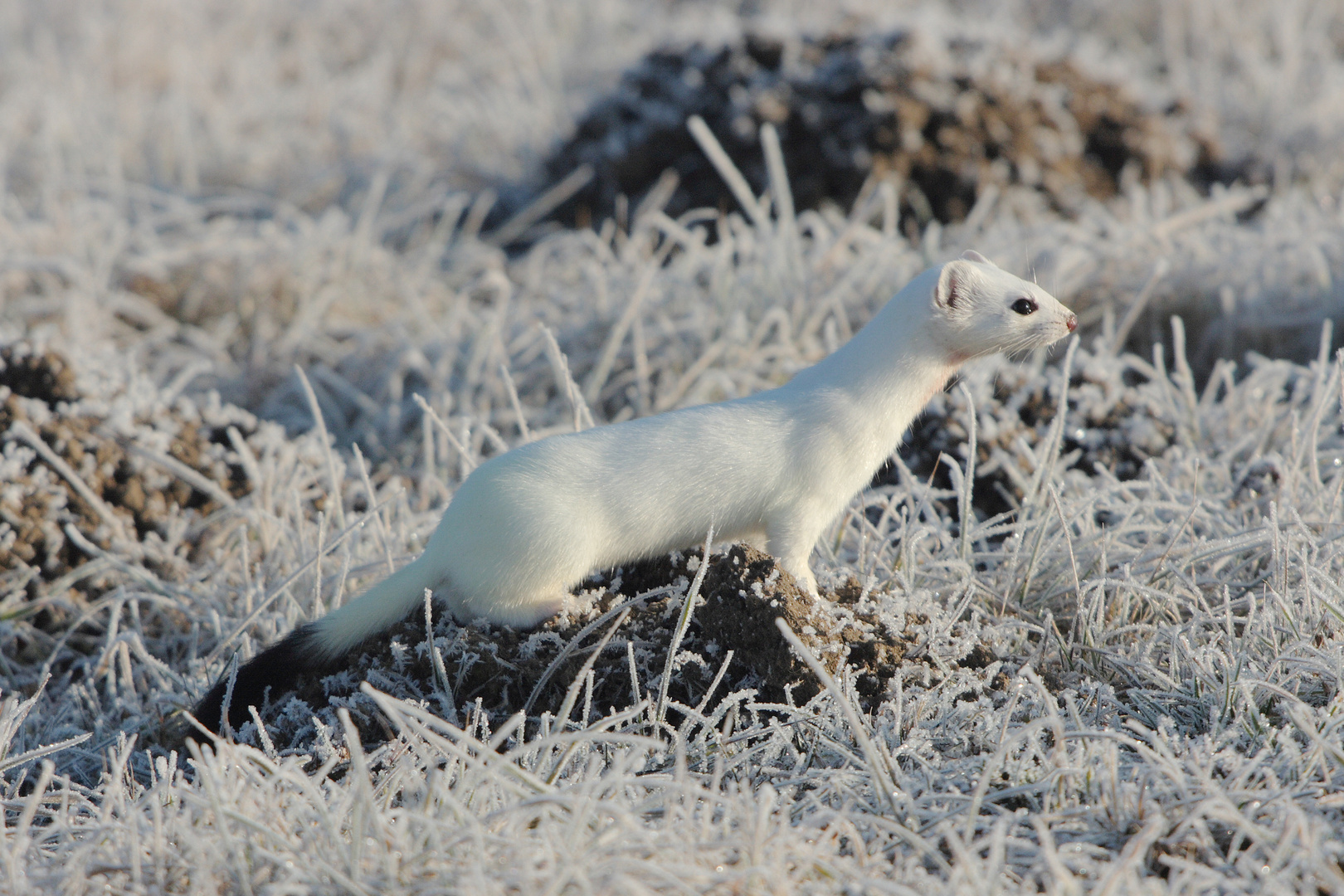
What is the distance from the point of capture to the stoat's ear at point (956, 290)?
195cm

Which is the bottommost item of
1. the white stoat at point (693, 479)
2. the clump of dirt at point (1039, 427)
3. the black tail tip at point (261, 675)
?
the clump of dirt at point (1039, 427)

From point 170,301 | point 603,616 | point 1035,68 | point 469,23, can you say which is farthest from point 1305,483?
point 469,23

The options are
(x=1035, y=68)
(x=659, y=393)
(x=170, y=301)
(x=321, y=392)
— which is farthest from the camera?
(x=1035, y=68)

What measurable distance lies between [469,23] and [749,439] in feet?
23.5

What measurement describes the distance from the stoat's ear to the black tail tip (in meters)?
1.23

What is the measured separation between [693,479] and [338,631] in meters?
0.67

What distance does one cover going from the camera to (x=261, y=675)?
6.49ft

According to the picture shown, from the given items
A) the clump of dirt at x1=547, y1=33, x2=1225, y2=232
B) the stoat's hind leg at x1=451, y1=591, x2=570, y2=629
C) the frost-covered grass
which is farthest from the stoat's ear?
the clump of dirt at x1=547, y1=33, x2=1225, y2=232

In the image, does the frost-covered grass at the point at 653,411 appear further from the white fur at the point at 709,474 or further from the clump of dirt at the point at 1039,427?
the white fur at the point at 709,474

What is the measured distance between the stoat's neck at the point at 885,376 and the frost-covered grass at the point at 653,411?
1.01 feet

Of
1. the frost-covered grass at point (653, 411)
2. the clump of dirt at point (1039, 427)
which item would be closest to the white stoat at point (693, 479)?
the frost-covered grass at point (653, 411)

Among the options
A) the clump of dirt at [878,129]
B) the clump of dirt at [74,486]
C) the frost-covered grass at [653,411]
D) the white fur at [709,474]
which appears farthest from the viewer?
the clump of dirt at [878,129]

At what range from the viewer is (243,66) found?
6.75 m

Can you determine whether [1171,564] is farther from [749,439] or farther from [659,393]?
[659,393]
